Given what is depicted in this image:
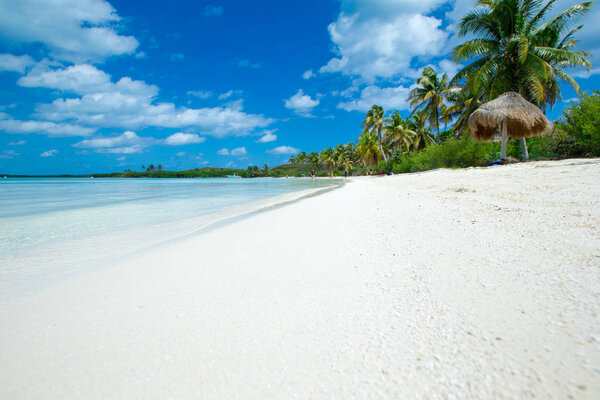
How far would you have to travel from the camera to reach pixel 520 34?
13.5 meters

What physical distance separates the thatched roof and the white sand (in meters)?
13.0

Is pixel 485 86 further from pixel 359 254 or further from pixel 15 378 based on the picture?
pixel 15 378

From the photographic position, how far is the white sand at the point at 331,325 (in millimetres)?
995

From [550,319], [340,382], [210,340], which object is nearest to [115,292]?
[210,340]

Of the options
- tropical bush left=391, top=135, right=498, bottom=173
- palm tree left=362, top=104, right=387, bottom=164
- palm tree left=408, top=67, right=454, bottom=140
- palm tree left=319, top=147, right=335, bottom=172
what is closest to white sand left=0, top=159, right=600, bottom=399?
tropical bush left=391, top=135, right=498, bottom=173

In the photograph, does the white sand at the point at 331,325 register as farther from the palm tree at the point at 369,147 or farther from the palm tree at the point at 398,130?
the palm tree at the point at 369,147

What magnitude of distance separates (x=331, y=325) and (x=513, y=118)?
16.0m

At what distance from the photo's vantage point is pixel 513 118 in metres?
12.3

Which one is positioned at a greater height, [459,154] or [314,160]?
[314,160]

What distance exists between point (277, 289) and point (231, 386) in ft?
2.90

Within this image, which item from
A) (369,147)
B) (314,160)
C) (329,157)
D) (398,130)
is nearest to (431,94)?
(398,130)

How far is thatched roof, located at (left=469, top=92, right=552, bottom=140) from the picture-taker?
12.3m

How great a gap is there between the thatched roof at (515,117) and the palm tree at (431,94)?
572 inches

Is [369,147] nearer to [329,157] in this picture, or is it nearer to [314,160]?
[329,157]
